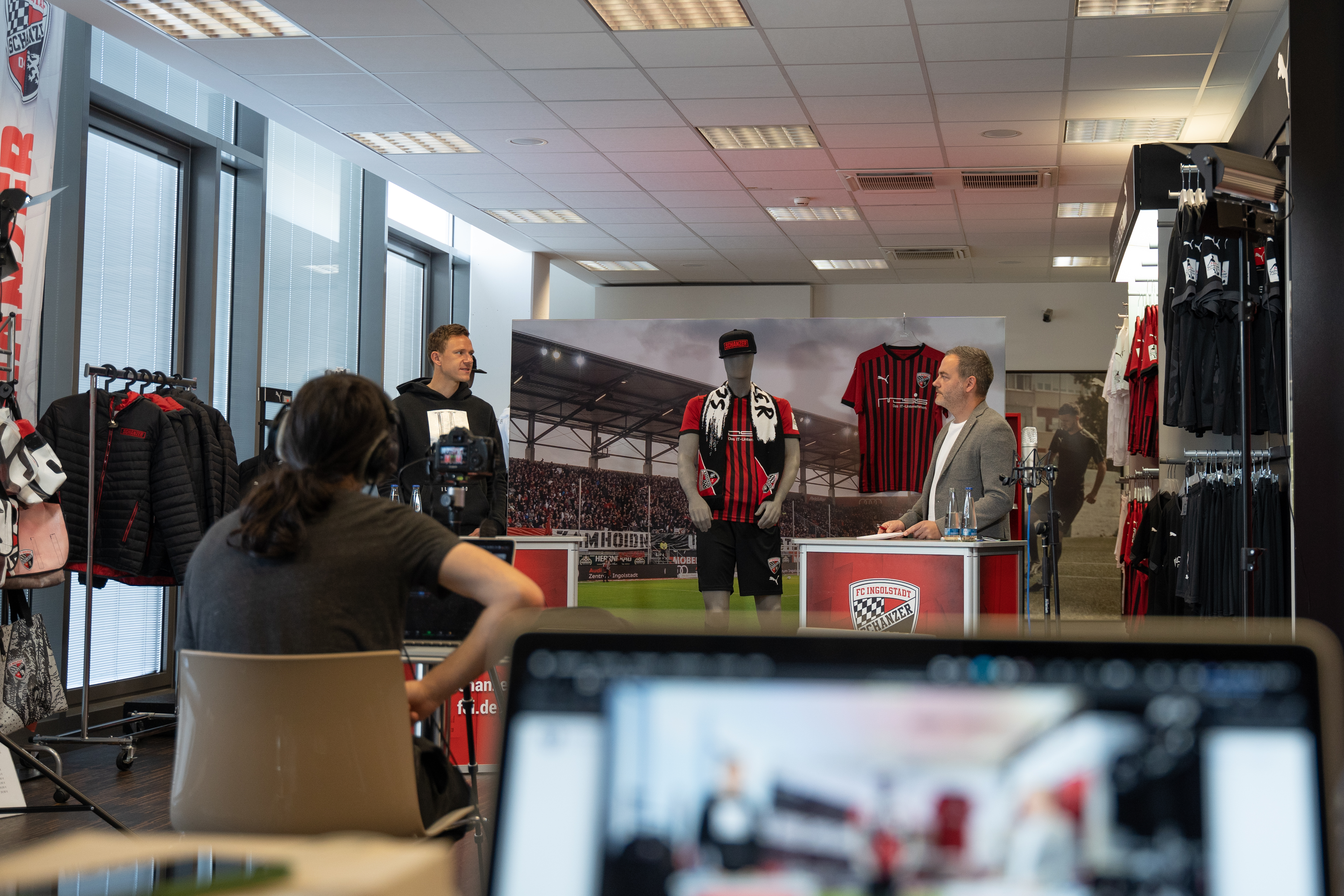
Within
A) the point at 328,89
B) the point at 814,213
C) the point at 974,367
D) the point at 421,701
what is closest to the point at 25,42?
the point at 328,89

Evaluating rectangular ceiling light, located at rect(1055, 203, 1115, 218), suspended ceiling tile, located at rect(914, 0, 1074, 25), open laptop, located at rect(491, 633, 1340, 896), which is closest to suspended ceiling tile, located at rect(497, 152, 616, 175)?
suspended ceiling tile, located at rect(914, 0, 1074, 25)

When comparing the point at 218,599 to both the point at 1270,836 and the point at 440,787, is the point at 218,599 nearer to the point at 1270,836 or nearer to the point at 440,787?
the point at 440,787

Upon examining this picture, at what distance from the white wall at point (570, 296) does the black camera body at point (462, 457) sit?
9.45m

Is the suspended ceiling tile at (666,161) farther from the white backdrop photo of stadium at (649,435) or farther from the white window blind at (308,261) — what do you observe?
the white window blind at (308,261)

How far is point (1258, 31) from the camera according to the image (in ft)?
17.2

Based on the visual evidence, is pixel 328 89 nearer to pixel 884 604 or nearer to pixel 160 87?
pixel 160 87

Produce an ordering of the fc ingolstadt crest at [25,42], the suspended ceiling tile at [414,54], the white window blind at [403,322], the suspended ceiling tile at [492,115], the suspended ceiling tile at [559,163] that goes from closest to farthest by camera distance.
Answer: the fc ingolstadt crest at [25,42]
the suspended ceiling tile at [414,54]
the suspended ceiling tile at [492,115]
the suspended ceiling tile at [559,163]
the white window blind at [403,322]

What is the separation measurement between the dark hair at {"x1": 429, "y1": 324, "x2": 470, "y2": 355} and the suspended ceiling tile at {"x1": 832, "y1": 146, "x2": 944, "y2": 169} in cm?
351

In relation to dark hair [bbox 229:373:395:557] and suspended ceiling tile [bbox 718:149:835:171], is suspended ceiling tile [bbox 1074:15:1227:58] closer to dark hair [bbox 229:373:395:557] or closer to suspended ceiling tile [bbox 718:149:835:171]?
suspended ceiling tile [bbox 718:149:835:171]

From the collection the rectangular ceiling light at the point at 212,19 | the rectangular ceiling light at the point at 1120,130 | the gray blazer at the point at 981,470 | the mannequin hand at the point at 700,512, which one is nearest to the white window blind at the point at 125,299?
the rectangular ceiling light at the point at 212,19

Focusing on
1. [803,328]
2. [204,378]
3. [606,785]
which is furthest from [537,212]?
[606,785]

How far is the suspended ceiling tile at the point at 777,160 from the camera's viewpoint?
7145mm

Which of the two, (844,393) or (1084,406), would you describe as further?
(1084,406)

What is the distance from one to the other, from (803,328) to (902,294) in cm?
453
